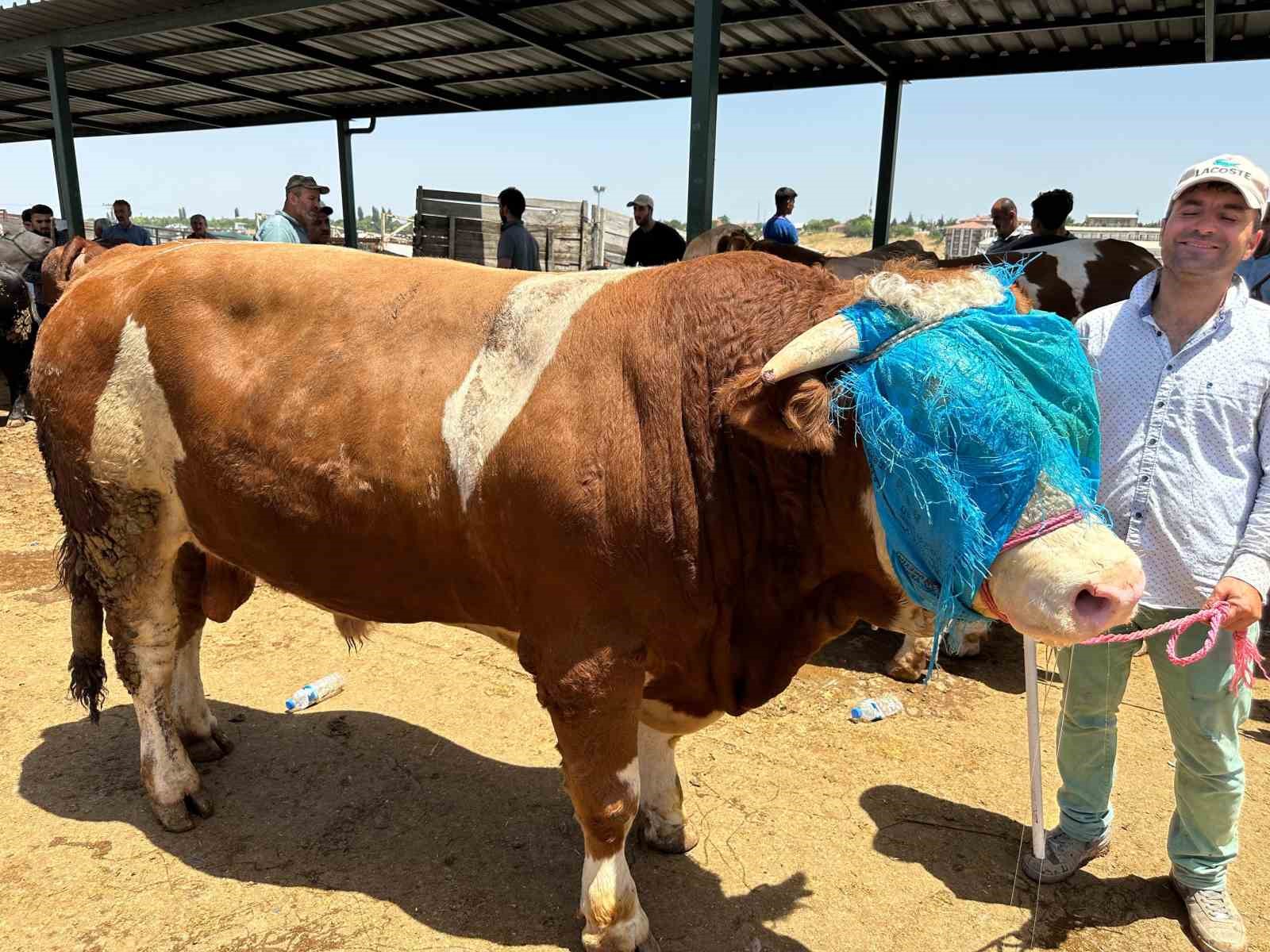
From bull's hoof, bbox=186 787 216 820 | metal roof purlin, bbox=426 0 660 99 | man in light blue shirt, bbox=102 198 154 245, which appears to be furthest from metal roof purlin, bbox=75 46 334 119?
bull's hoof, bbox=186 787 216 820

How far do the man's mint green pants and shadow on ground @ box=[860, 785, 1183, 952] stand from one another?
0.14 meters

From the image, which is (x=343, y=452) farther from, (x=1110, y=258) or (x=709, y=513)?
(x=1110, y=258)

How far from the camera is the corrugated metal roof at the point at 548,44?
6.61 metres

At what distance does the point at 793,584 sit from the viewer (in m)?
2.21

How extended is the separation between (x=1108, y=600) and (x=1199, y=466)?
995 mm

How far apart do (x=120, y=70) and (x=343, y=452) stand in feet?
36.2

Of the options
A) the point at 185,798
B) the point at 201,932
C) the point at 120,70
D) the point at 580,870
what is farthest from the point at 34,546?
the point at 120,70

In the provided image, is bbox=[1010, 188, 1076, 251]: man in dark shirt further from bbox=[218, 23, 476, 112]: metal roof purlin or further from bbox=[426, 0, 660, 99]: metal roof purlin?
bbox=[218, 23, 476, 112]: metal roof purlin

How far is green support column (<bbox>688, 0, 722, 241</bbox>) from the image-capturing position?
5.71m

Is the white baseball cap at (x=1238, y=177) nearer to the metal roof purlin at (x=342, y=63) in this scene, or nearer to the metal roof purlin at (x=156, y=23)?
the metal roof purlin at (x=156, y=23)

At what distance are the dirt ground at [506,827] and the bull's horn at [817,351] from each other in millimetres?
1697

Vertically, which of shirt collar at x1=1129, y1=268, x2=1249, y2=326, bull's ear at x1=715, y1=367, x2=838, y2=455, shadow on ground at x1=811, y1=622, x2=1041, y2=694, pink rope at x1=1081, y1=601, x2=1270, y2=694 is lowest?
shadow on ground at x1=811, y1=622, x2=1041, y2=694

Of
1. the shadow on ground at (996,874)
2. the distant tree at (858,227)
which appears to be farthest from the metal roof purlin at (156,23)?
the distant tree at (858,227)

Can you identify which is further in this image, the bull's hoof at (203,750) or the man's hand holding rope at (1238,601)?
the bull's hoof at (203,750)
